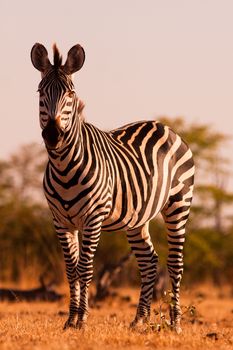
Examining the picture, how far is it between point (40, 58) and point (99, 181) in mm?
1400

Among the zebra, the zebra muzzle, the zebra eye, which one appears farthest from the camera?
the zebra

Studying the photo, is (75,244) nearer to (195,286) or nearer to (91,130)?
(91,130)

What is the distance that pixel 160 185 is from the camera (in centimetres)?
954

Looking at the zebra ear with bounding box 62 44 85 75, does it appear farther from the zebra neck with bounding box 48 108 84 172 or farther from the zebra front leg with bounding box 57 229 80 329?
the zebra front leg with bounding box 57 229 80 329

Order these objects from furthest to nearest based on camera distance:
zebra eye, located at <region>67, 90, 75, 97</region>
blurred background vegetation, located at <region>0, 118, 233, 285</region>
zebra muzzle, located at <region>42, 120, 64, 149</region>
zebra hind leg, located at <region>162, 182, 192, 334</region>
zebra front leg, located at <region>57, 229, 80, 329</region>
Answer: blurred background vegetation, located at <region>0, 118, 233, 285</region>, zebra hind leg, located at <region>162, 182, 192, 334</region>, zebra front leg, located at <region>57, 229, 80, 329</region>, zebra eye, located at <region>67, 90, 75, 97</region>, zebra muzzle, located at <region>42, 120, 64, 149</region>

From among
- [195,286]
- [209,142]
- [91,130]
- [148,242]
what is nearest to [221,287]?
[195,286]

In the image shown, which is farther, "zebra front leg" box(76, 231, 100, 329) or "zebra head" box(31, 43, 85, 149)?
"zebra front leg" box(76, 231, 100, 329)

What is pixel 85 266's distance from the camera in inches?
336

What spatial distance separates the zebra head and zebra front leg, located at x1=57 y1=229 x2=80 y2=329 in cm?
120

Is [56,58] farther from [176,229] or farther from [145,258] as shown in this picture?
[145,258]

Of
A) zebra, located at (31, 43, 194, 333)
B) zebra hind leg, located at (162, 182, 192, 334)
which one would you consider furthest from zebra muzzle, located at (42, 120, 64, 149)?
zebra hind leg, located at (162, 182, 192, 334)

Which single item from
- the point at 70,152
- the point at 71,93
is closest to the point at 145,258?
the point at 70,152

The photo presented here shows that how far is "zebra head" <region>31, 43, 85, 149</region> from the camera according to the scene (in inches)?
313

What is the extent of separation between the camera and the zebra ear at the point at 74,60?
335 inches
